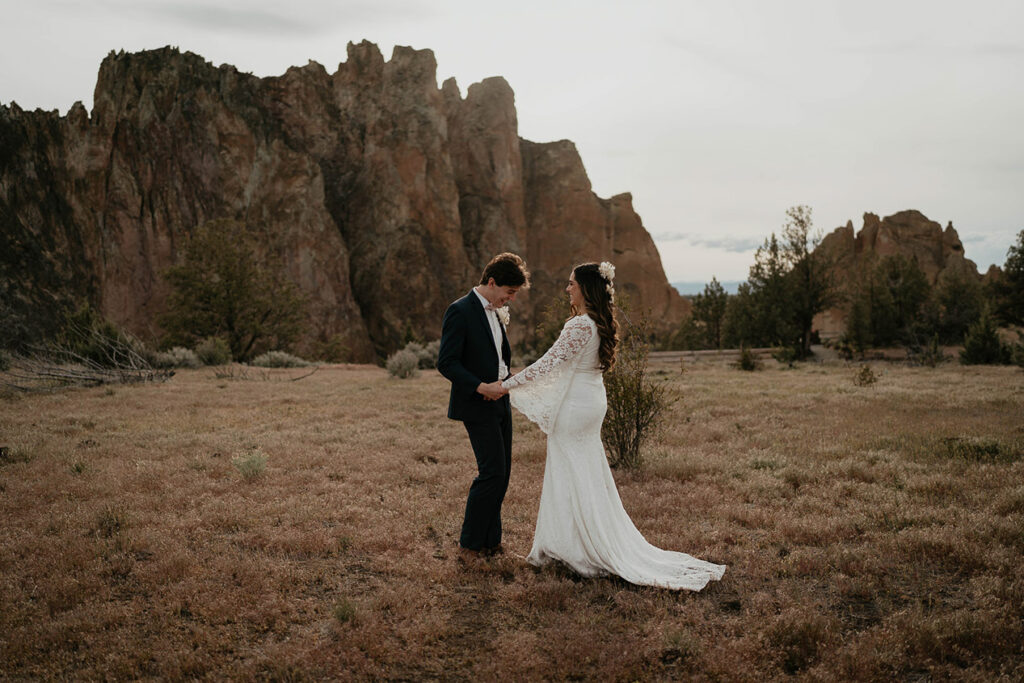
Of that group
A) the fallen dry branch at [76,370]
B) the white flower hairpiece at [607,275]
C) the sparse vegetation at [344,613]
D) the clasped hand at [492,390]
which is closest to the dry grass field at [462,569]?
the sparse vegetation at [344,613]

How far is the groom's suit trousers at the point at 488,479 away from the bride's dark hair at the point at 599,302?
3.09ft

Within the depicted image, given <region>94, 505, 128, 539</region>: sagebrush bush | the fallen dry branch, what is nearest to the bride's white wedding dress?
<region>94, 505, 128, 539</region>: sagebrush bush

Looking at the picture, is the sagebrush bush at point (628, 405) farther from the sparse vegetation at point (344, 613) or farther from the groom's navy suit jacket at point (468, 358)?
the sparse vegetation at point (344, 613)

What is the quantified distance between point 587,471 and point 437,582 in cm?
146

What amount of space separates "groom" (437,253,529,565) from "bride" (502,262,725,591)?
28cm

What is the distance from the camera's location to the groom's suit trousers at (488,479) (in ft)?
17.3

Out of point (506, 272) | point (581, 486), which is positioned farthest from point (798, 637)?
point (506, 272)

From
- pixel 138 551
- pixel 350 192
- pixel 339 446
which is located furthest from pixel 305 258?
pixel 138 551

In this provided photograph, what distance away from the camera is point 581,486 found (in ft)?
16.5

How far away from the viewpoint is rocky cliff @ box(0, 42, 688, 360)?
45.9 m

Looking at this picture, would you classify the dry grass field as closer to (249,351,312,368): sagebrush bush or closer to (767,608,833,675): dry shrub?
(767,608,833,675): dry shrub

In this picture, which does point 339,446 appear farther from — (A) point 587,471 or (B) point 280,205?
(B) point 280,205

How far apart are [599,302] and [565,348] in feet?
1.54

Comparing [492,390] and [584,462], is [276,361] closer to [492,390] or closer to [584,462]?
[492,390]
